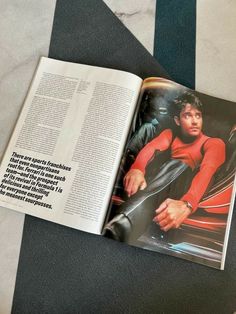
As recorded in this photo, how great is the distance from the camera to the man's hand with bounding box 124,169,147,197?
578 mm

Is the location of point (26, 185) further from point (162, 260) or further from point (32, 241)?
point (162, 260)

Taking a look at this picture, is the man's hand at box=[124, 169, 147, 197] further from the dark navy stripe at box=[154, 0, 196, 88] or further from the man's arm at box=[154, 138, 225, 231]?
the dark navy stripe at box=[154, 0, 196, 88]

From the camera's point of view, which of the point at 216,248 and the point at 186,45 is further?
the point at 186,45

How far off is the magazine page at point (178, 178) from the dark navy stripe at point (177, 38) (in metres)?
0.05

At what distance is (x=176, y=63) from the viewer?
683 millimetres

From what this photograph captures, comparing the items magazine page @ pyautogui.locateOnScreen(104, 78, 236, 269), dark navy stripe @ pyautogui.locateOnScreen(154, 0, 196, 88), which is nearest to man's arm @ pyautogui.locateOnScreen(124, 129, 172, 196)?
magazine page @ pyautogui.locateOnScreen(104, 78, 236, 269)

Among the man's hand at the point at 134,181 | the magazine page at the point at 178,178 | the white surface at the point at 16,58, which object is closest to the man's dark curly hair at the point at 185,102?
the magazine page at the point at 178,178

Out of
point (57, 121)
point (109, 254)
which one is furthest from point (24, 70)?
point (109, 254)

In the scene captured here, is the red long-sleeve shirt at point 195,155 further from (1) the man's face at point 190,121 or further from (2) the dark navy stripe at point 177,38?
(2) the dark navy stripe at point 177,38

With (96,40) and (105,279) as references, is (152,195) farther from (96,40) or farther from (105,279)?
(96,40)

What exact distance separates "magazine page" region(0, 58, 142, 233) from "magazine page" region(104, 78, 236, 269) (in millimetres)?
27

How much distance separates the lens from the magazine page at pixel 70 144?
577 millimetres

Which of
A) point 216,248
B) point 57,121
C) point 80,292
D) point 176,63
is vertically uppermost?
point 176,63

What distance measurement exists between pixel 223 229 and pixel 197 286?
9 centimetres
